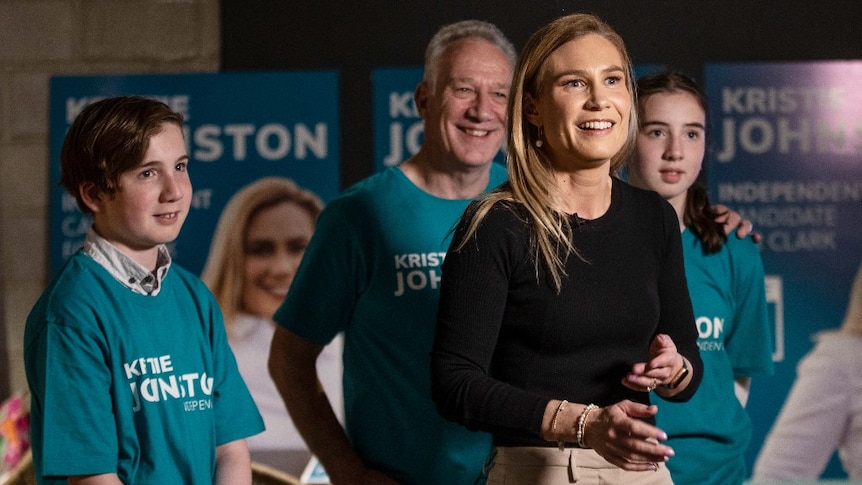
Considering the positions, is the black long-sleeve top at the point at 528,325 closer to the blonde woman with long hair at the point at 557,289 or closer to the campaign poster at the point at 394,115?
the blonde woman with long hair at the point at 557,289

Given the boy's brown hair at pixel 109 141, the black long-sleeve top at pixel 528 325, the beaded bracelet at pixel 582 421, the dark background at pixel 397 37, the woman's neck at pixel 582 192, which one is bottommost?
the beaded bracelet at pixel 582 421

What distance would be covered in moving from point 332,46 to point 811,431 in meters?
1.89

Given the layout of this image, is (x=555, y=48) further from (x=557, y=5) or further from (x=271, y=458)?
(x=271, y=458)

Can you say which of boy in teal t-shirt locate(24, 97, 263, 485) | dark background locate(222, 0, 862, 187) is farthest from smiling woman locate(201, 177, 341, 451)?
boy in teal t-shirt locate(24, 97, 263, 485)

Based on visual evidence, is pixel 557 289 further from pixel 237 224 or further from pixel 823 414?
pixel 823 414

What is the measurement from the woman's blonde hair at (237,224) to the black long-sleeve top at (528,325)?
2053 millimetres

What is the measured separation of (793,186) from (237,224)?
5.68 feet

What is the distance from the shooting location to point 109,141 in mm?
1619

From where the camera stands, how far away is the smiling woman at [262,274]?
133 inches

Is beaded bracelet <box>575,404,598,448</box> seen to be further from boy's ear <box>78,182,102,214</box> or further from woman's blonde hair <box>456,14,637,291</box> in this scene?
boy's ear <box>78,182,102,214</box>

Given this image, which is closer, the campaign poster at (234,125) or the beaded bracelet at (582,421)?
the beaded bracelet at (582,421)

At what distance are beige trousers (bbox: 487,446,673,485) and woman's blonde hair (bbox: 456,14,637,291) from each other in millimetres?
211

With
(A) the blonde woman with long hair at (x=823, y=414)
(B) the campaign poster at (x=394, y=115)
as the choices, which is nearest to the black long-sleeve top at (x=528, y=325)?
(B) the campaign poster at (x=394, y=115)

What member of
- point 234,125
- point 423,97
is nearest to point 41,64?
point 234,125
